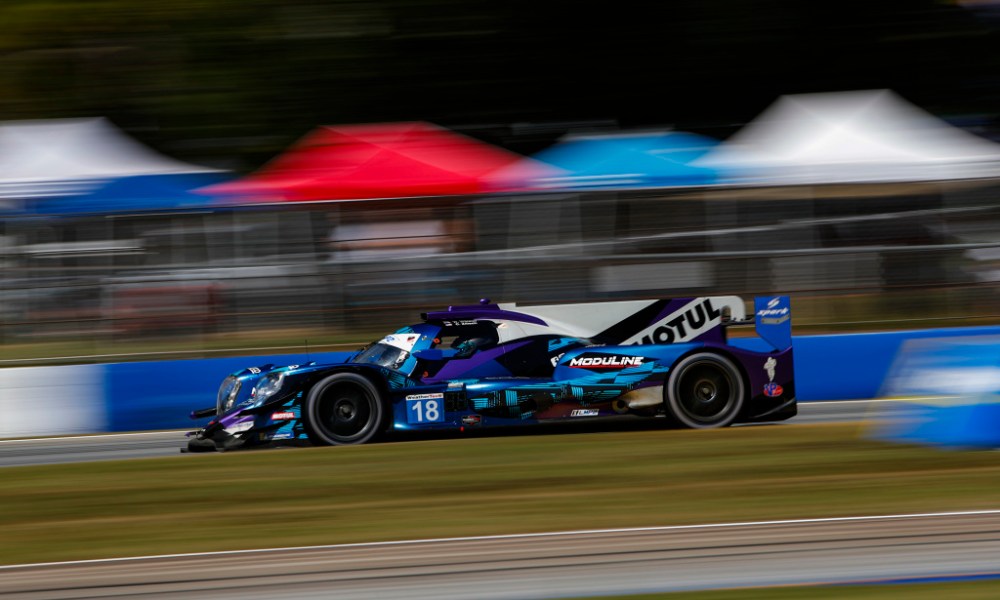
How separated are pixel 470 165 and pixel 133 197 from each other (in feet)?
14.6

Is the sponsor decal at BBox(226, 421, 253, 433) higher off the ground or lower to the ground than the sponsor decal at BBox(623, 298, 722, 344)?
lower

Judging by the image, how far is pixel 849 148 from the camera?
1599 cm

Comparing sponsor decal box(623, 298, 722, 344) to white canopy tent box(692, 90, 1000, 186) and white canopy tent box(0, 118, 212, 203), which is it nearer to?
white canopy tent box(692, 90, 1000, 186)

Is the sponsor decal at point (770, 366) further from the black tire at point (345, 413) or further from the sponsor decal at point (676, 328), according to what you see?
the black tire at point (345, 413)

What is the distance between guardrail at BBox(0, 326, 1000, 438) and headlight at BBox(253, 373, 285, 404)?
8.36ft

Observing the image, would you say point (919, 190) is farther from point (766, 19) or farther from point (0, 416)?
point (0, 416)

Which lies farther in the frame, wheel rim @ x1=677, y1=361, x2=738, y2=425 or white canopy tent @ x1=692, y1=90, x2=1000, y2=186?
white canopy tent @ x1=692, y1=90, x2=1000, y2=186

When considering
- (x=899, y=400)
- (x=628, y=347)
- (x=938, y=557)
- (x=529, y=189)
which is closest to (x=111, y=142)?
(x=529, y=189)

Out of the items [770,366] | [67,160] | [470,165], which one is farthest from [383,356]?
[67,160]

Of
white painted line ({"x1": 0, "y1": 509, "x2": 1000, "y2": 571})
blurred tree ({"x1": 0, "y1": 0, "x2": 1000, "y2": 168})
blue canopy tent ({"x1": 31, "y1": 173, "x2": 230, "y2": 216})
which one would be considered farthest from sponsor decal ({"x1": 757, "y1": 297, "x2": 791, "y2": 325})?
blurred tree ({"x1": 0, "y1": 0, "x2": 1000, "y2": 168})

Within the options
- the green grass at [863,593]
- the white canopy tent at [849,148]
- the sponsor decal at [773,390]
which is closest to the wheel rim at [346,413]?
the sponsor decal at [773,390]

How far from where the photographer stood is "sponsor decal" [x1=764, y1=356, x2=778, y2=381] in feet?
33.2

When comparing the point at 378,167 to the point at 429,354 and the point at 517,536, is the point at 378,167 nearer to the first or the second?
the point at 429,354

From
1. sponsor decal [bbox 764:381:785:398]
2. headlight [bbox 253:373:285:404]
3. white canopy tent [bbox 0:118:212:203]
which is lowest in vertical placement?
sponsor decal [bbox 764:381:785:398]
